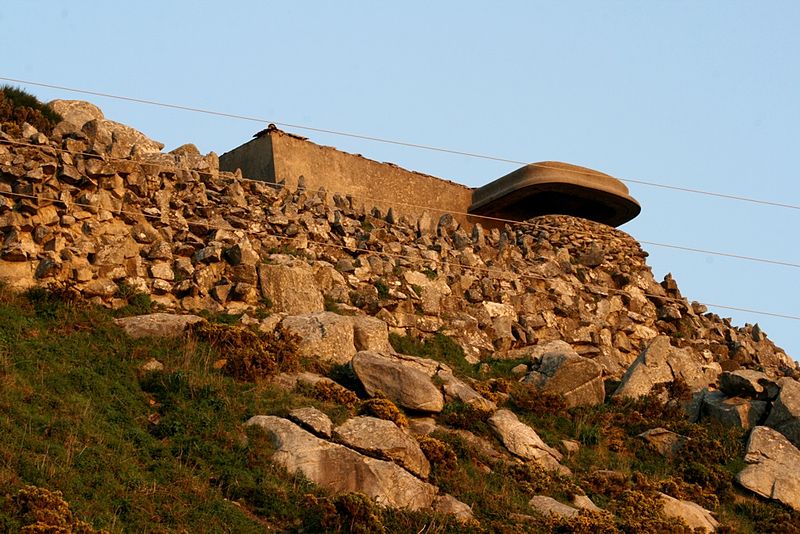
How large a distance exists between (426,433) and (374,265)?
5478 mm

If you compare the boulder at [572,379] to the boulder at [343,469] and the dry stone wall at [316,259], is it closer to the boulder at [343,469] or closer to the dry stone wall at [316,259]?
the dry stone wall at [316,259]

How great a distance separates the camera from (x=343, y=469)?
16.1 meters

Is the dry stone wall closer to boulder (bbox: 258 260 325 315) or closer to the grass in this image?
boulder (bbox: 258 260 325 315)

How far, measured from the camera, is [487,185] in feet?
97.6

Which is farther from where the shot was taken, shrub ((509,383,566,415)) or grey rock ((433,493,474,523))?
shrub ((509,383,566,415))

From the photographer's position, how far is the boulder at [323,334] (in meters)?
19.7

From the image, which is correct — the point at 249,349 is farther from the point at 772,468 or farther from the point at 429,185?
the point at 429,185

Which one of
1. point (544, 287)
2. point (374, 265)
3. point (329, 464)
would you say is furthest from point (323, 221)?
point (329, 464)

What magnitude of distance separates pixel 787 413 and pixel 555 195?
9.28 metres

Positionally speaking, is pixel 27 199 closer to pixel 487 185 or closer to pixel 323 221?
pixel 323 221

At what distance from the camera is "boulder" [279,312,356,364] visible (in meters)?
19.7

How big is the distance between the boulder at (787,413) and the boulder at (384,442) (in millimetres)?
7129

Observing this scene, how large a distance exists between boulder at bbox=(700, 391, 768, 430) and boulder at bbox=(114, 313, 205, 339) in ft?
28.9

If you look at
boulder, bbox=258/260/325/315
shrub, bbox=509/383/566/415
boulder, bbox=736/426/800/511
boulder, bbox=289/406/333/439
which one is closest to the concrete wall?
boulder, bbox=258/260/325/315
